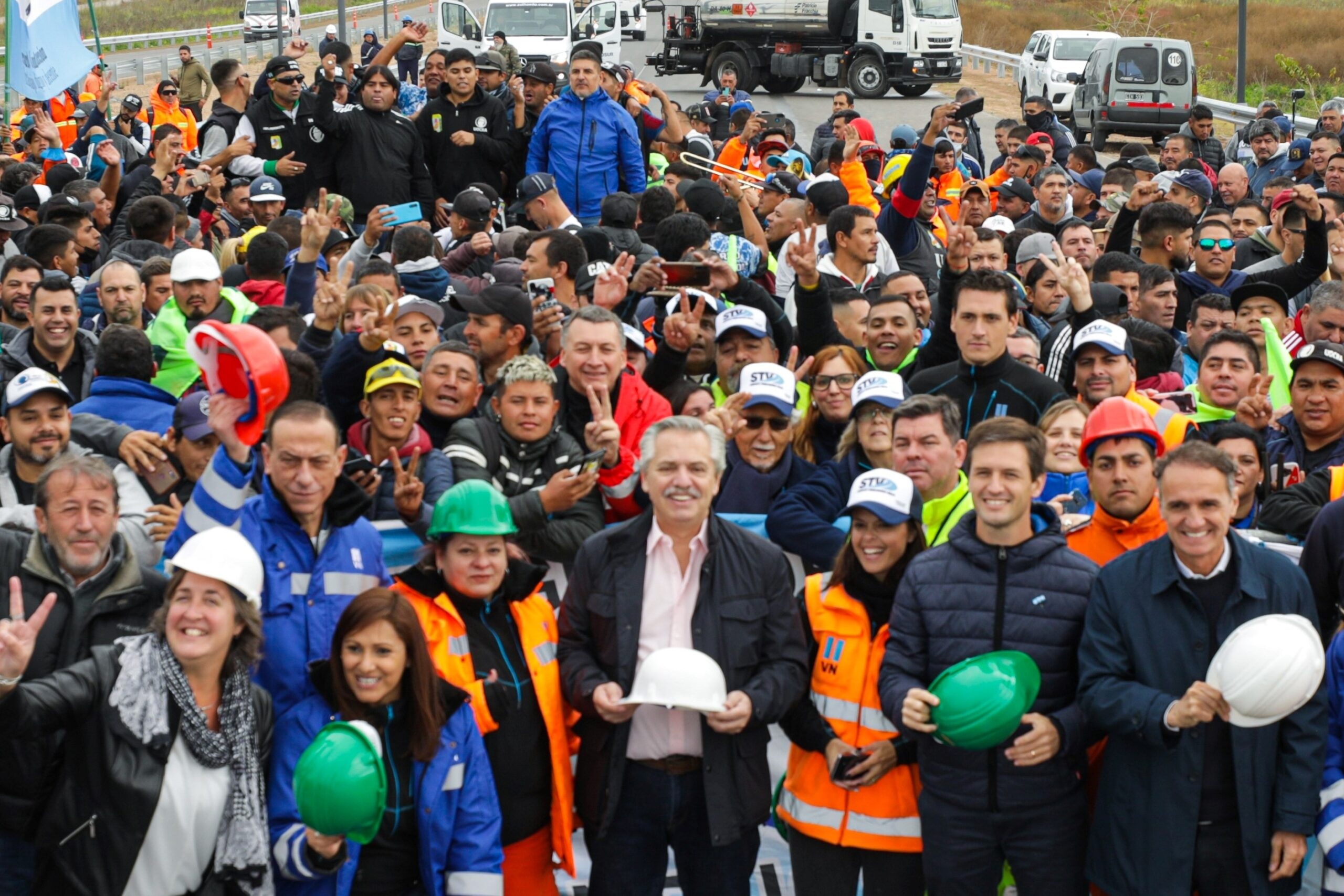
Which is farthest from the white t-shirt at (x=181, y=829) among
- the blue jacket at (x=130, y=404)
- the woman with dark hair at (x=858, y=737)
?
the blue jacket at (x=130, y=404)

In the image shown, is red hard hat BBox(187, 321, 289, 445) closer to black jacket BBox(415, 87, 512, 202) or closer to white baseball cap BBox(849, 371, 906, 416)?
white baseball cap BBox(849, 371, 906, 416)

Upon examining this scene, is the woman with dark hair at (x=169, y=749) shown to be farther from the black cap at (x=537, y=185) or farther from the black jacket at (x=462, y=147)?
the black jacket at (x=462, y=147)

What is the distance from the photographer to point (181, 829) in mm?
4531

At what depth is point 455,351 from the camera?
255 inches

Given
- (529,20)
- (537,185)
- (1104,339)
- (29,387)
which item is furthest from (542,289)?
(529,20)

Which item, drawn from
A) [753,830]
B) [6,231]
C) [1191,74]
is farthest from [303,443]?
[1191,74]

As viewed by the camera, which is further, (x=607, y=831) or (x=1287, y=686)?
(x=607, y=831)

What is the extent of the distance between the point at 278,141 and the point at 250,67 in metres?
33.4

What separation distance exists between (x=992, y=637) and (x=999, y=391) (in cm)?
229

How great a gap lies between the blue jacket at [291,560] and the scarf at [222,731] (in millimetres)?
310

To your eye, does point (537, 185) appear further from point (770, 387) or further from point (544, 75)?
point (770, 387)

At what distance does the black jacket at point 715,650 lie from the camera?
5059 mm

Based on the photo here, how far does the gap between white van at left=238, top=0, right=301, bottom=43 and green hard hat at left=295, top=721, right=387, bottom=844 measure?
134 ft

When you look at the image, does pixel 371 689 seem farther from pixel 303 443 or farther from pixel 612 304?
pixel 612 304
